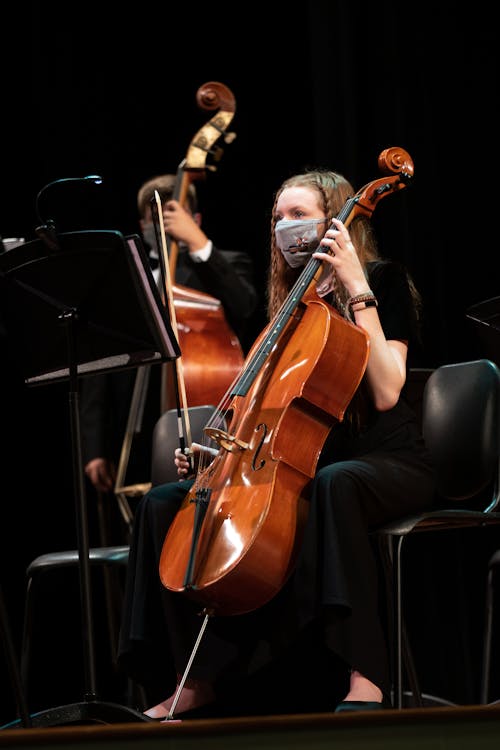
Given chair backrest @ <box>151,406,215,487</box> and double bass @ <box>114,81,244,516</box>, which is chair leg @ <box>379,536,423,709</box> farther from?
double bass @ <box>114,81,244,516</box>

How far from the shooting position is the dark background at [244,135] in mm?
3047

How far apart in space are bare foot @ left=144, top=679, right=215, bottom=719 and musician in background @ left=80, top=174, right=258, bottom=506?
3.63 feet

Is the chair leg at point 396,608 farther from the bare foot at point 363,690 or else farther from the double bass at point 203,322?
the double bass at point 203,322

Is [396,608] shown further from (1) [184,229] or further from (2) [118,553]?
(1) [184,229]

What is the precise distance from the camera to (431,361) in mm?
3061

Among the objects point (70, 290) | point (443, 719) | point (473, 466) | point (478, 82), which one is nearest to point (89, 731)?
point (443, 719)

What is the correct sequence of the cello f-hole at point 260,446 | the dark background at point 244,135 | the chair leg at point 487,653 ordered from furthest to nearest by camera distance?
the dark background at point 244,135 → the chair leg at point 487,653 → the cello f-hole at point 260,446

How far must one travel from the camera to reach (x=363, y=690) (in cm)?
175

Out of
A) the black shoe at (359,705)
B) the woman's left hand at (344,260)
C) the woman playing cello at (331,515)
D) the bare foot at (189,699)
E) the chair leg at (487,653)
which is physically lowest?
the chair leg at (487,653)

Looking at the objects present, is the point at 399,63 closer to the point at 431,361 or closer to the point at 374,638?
the point at 431,361

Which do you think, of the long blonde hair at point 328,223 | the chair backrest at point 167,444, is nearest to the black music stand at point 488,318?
the long blonde hair at point 328,223

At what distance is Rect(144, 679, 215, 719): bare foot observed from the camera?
1.89 metres

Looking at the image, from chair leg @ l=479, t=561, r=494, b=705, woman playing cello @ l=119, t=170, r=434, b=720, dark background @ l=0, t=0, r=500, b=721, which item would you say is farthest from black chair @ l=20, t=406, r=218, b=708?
dark background @ l=0, t=0, r=500, b=721

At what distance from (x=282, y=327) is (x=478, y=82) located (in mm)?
1449
